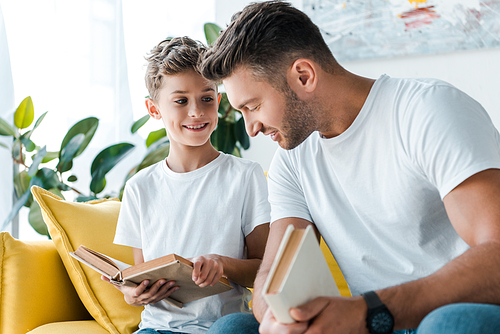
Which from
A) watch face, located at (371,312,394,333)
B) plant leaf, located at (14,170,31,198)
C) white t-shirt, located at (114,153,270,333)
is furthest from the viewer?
plant leaf, located at (14,170,31,198)

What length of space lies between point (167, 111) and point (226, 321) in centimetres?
64

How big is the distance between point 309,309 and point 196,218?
64 cm

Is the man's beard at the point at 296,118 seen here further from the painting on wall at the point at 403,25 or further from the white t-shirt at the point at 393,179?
the painting on wall at the point at 403,25

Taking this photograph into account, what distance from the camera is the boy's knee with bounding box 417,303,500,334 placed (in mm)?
616

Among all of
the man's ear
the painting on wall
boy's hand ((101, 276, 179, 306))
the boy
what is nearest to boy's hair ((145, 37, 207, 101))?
the boy

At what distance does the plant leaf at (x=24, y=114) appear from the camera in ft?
6.03

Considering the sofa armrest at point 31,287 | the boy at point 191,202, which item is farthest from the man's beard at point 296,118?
the sofa armrest at point 31,287

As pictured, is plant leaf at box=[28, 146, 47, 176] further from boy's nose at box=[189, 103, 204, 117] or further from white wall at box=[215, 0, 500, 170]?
white wall at box=[215, 0, 500, 170]

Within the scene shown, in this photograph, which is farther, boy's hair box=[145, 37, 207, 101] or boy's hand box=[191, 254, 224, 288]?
boy's hair box=[145, 37, 207, 101]

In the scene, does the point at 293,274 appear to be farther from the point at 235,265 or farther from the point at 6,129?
the point at 6,129

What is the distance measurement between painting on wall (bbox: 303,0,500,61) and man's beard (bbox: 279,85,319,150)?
1.28m

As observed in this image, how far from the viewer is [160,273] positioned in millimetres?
975

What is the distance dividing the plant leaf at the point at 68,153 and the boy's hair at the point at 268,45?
1063mm

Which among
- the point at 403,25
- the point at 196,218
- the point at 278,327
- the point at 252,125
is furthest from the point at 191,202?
the point at 403,25
